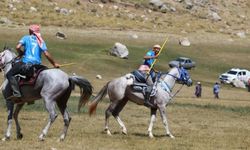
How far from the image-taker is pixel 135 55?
7506cm

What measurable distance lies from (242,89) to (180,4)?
163ft

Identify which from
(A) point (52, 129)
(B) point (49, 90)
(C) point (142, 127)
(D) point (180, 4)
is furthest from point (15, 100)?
(D) point (180, 4)

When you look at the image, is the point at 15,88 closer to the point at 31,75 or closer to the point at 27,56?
the point at 31,75

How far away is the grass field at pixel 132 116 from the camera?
20766mm

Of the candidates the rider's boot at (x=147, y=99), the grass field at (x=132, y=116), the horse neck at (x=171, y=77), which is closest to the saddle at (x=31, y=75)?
the grass field at (x=132, y=116)

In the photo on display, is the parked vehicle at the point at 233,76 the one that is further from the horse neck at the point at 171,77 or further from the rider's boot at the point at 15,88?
the rider's boot at the point at 15,88

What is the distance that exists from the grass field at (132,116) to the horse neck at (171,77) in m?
1.77

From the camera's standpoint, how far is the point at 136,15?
102 meters

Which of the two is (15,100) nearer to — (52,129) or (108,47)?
(52,129)

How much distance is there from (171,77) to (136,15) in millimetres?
77929

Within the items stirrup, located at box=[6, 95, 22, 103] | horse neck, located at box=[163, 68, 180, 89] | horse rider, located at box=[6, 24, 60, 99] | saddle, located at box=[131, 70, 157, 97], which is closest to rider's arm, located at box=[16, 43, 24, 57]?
horse rider, located at box=[6, 24, 60, 99]

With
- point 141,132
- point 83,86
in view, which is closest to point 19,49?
point 83,86

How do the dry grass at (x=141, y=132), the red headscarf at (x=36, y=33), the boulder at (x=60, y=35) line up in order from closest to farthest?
the dry grass at (x=141, y=132) < the red headscarf at (x=36, y=33) < the boulder at (x=60, y=35)

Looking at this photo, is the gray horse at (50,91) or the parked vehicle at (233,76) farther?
the parked vehicle at (233,76)
